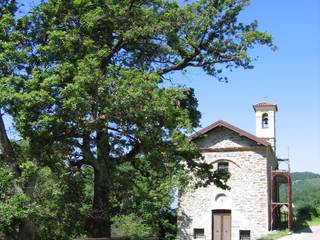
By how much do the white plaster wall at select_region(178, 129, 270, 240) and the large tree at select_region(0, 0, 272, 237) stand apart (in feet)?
49.3

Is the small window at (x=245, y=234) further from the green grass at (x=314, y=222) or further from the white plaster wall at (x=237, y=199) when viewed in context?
the green grass at (x=314, y=222)

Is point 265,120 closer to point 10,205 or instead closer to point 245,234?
point 245,234

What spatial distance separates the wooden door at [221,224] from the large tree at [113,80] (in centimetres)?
1570

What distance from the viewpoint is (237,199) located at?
3544 cm

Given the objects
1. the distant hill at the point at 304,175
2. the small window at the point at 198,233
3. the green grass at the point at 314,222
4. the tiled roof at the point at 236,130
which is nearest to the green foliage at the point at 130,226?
the small window at the point at 198,233

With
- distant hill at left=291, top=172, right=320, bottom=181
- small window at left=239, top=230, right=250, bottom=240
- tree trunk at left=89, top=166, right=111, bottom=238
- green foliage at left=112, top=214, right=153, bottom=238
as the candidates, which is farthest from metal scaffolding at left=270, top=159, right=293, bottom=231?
distant hill at left=291, top=172, right=320, bottom=181

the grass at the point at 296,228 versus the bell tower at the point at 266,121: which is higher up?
the bell tower at the point at 266,121

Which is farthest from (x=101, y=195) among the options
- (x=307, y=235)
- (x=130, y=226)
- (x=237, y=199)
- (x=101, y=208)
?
(x=237, y=199)

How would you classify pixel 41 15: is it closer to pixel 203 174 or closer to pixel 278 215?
pixel 203 174

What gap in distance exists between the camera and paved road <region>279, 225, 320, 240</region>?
30.2m

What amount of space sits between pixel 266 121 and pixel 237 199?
28.0 ft

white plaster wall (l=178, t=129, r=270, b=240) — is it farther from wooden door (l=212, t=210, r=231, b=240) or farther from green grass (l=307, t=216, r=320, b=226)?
green grass (l=307, t=216, r=320, b=226)

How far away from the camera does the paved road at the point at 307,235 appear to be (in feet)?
99.0

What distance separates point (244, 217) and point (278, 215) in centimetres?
488
